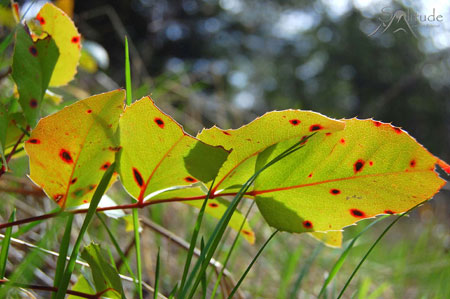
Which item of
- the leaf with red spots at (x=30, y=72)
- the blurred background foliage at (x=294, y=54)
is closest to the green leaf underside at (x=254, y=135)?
the leaf with red spots at (x=30, y=72)

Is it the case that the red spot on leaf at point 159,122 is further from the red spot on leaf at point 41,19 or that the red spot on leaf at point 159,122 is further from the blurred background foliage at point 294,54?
the blurred background foliage at point 294,54

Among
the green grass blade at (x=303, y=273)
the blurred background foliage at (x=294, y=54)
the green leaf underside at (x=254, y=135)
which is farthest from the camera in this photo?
the blurred background foliage at (x=294, y=54)

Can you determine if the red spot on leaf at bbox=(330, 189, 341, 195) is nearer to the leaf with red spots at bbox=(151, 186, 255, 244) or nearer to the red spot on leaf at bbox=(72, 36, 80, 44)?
the leaf with red spots at bbox=(151, 186, 255, 244)

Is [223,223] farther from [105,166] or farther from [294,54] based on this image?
[294,54]

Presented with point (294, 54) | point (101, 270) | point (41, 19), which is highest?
point (294, 54)

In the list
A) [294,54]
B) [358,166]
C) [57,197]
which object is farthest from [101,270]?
[294,54]

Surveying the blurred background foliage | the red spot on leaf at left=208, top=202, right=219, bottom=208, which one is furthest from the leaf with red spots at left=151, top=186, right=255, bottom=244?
the blurred background foliage
